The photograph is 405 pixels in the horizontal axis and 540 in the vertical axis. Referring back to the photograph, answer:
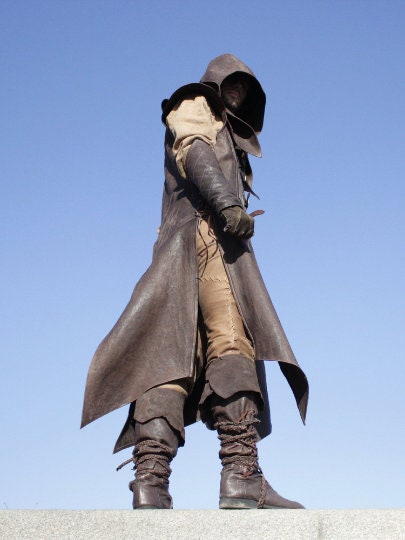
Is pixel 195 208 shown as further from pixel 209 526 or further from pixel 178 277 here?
pixel 209 526

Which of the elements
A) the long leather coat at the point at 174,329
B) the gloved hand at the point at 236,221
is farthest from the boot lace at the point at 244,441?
the gloved hand at the point at 236,221

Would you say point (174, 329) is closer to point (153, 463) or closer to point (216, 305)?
point (216, 305)

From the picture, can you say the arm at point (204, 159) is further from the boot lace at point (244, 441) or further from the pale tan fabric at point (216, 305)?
the boot lace at point (244, 441)

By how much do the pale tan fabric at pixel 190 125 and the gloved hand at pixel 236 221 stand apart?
46 centimetres

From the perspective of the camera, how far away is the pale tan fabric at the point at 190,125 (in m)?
4.46

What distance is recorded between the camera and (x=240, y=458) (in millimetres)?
3766

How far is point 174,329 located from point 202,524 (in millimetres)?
1203

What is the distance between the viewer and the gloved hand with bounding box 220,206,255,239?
4109 mm

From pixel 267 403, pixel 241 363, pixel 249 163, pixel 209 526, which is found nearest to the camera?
pixel 209 526

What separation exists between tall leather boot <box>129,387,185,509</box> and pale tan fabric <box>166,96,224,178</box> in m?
1.22

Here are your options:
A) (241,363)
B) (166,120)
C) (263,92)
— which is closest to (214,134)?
(166,120)

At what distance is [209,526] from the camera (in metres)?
3.08

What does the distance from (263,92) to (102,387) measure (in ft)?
6.72

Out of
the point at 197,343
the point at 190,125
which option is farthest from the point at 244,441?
the point at 190,125
